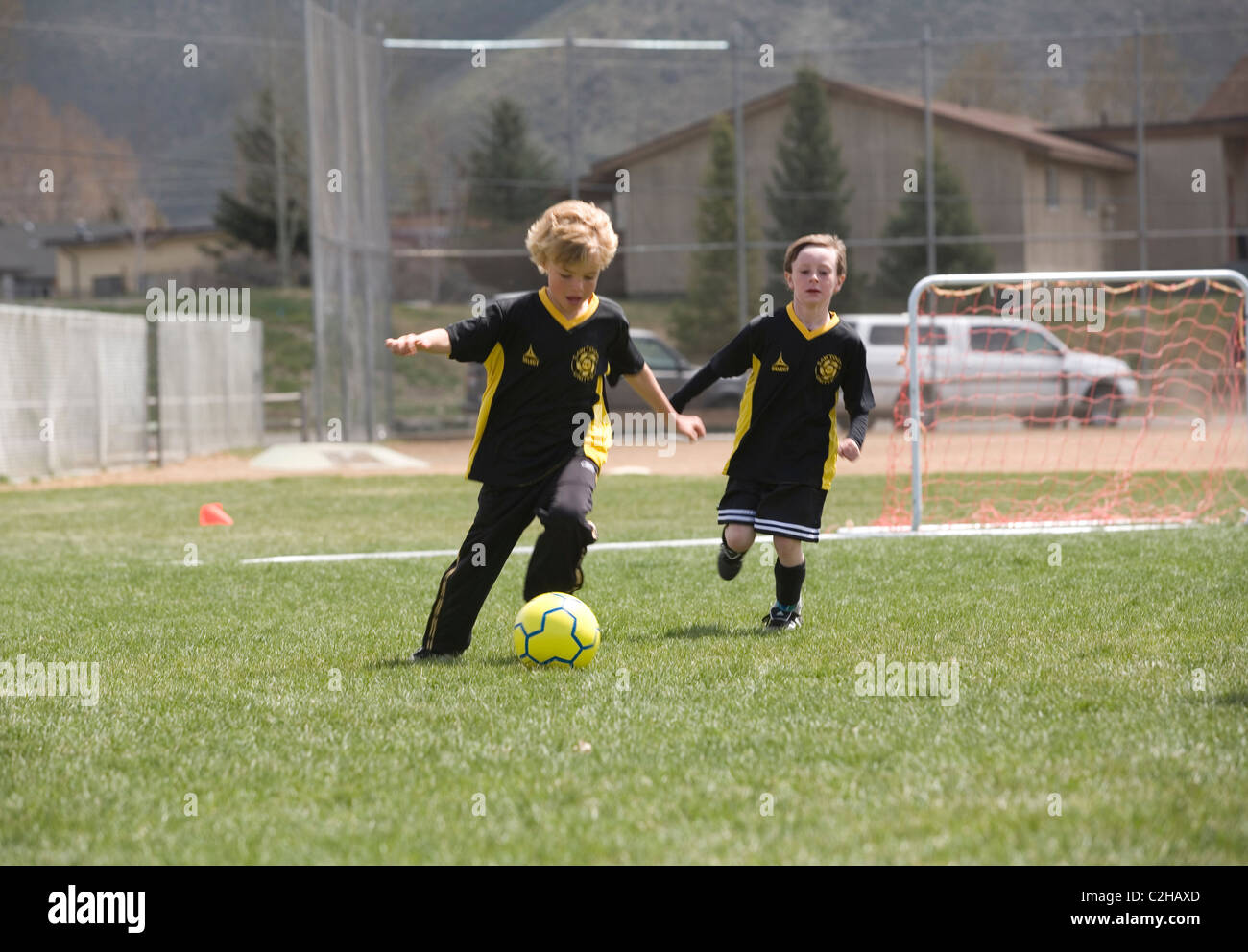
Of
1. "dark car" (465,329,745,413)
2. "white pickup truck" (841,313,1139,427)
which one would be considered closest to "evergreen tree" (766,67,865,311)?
"dark car" (465,329,745,413)

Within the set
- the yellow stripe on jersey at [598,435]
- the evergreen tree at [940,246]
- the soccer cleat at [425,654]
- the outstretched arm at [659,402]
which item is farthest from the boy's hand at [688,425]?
the evergreen tree at [940,246]

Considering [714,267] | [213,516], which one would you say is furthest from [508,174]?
[213,516]

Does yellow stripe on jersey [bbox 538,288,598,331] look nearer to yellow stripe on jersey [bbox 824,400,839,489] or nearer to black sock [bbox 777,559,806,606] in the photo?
yellow stripe on jersey [bbox 824,400,839,489]

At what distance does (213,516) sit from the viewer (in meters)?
12.2

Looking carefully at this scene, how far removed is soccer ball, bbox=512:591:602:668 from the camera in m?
5.32

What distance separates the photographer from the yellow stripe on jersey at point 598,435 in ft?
18.6

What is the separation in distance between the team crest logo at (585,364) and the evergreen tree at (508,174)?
1909 cm

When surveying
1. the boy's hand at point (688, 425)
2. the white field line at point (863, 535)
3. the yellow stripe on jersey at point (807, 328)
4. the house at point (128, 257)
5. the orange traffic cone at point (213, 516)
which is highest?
the house at point (128, 257)

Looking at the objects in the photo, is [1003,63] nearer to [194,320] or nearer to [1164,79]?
[1164,79]

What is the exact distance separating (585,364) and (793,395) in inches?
45.6

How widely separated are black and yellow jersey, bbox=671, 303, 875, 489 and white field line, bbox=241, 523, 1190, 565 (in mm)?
3070

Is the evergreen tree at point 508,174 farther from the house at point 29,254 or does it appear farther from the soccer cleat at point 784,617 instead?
the house at point 29,254

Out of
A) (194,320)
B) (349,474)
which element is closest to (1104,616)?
(349,474)

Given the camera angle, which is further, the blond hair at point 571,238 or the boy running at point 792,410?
the boy running at point 792,410
